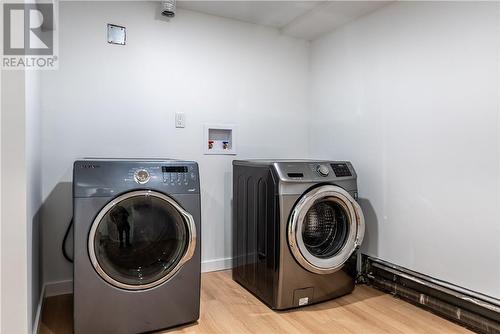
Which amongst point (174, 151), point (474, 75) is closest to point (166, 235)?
point (174, 151)

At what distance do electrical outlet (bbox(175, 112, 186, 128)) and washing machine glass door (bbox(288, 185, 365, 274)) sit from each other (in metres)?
1.12

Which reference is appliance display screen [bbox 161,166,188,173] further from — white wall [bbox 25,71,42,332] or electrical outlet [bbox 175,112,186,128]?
electrical outlet [bbox 175,112,186,128]

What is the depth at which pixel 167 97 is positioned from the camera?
8.11 feet

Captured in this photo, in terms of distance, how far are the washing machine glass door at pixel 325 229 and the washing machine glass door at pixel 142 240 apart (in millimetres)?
639

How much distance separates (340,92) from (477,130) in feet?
3.74

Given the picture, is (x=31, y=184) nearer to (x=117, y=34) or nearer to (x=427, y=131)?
(x=117, y=34)

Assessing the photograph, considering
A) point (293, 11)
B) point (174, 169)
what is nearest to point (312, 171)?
point (174, 169)

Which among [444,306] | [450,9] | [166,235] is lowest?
[444,306]

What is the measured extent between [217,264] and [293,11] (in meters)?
2.10

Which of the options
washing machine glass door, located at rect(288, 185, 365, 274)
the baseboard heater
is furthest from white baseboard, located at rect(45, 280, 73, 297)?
the baseboard heater

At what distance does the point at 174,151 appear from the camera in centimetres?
251

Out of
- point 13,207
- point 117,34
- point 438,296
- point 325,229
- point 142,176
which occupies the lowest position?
point 438,296

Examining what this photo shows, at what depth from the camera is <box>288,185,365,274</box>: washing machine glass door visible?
1.96 meters

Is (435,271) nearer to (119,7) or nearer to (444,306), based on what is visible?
(444,306)
